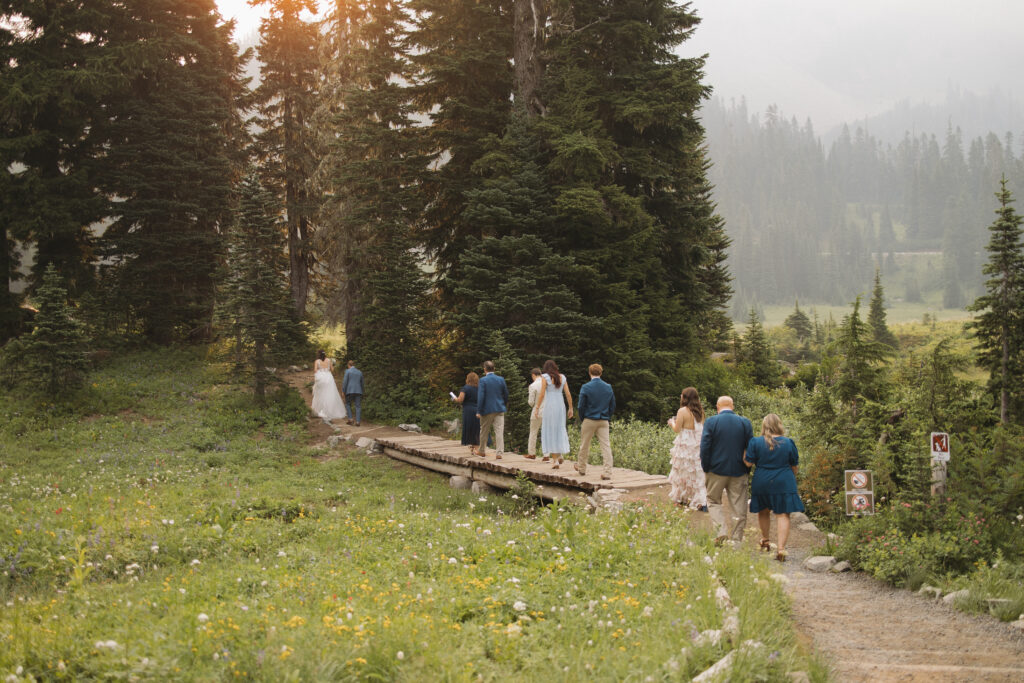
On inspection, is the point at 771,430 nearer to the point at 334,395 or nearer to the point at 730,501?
the point at 730,501

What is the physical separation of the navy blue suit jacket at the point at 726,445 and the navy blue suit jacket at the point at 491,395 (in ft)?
19.3

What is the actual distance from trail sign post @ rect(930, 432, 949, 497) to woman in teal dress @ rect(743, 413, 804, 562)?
1849 mm

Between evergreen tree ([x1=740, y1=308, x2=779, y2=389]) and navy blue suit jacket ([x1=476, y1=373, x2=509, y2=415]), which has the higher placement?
evergreen tree ([x1=740, y1=308, x2=779, y2=389])

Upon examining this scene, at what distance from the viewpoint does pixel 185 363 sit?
990 inches

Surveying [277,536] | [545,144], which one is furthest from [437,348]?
[277,536]

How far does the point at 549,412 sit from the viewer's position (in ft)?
44.5

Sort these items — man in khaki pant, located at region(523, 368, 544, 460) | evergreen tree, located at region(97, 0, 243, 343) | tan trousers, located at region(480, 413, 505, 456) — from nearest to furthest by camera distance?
man in khaki pant, located at region(523, 368, 544, 460)
tan trousers, located at region(480, 413, 505, 456)
evergreen tree, located at region(97, 0, 243, 343)

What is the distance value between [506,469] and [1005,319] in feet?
36.7

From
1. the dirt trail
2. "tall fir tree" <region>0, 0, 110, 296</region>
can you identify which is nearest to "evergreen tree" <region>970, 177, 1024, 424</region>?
the dirt trail

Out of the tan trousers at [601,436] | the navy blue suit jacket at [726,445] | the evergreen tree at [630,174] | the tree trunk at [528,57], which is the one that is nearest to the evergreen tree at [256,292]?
the evergreen tree at [630,174]

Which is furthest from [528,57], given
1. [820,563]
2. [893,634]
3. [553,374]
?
[893,634]

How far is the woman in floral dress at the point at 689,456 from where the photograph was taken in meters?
10.7

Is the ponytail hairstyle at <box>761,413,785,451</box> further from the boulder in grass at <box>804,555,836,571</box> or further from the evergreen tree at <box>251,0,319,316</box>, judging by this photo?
the evergreen tree at <box>251,0,319,316</box>

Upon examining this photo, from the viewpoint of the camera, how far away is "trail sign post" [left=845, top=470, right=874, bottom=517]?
9664 mm
